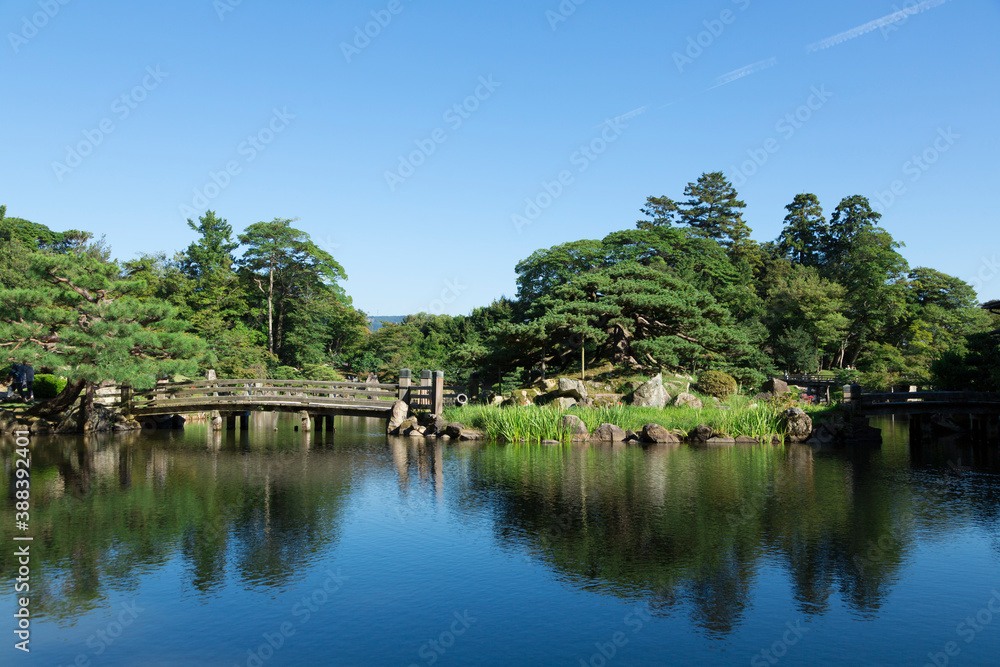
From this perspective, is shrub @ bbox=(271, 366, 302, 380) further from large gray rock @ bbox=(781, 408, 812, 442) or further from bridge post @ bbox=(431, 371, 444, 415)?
large gray rock @ bbox=(781, 408, 812, 442)

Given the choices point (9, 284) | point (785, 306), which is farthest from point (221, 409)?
point (785, 306)

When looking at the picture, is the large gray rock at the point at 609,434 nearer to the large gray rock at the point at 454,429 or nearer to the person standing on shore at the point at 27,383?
the large gray rock at the point at 454,429

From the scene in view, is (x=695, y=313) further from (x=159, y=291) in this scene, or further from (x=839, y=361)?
(x=159, y=291)

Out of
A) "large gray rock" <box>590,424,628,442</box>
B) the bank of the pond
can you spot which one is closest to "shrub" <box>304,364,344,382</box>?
the bank of the pond

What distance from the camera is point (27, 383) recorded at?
28.2 m

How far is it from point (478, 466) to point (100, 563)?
33.8ft

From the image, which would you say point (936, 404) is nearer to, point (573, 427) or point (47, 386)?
point (573, 427)

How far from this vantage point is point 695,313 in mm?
30562

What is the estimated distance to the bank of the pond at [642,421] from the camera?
80.7 feet

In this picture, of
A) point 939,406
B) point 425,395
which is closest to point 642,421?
point 425,395

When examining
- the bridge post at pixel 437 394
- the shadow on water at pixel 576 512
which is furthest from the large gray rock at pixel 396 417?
the shadow on water at pixel 576 512

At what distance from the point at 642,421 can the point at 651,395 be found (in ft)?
6.93

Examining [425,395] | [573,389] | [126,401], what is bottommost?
[126,401]

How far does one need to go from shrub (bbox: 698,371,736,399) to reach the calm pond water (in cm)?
1088
